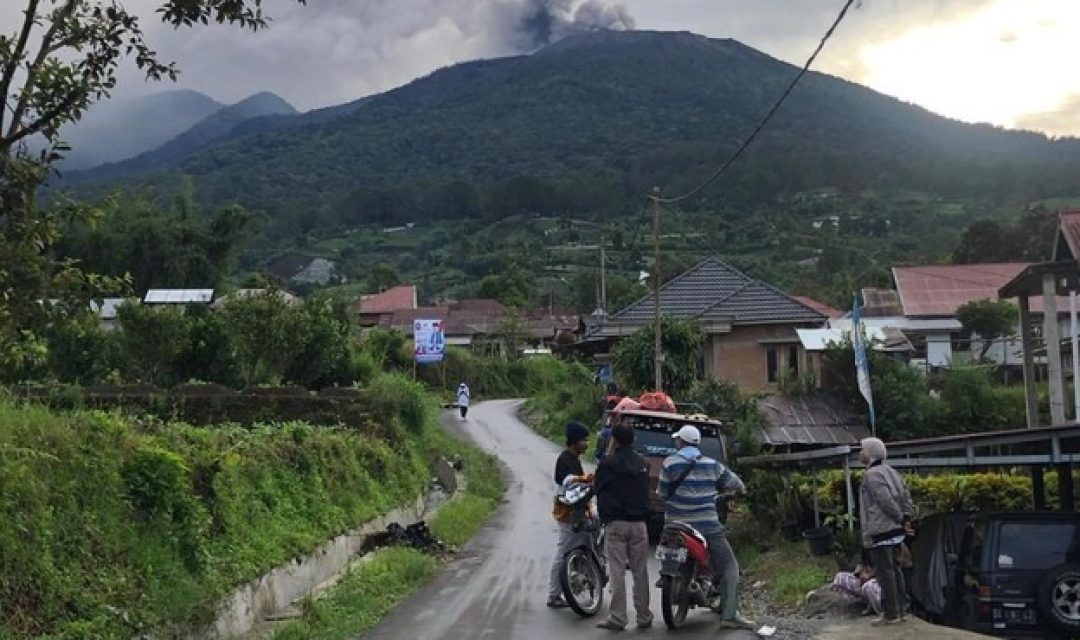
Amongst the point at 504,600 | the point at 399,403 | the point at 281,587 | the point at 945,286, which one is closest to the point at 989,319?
the point at 945,286

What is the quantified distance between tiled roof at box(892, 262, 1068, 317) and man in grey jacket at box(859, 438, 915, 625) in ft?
150

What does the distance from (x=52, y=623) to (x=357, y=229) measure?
142 metres

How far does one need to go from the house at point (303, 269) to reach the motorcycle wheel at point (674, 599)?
97.1 metres

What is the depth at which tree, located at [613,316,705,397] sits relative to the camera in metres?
34.9

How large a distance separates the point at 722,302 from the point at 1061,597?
28.7 meters

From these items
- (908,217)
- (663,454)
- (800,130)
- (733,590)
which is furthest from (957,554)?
(800,130)

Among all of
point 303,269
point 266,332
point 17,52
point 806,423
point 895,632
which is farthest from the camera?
point 303,269

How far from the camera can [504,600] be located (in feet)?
37.1

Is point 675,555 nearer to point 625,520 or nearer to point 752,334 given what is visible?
point 625,520

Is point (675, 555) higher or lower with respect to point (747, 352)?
lower

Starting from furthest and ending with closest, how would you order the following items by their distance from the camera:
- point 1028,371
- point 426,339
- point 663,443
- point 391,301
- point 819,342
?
1. point 391,301
2. point 426,339
3. point 819,342
4. point 1028,371
5. point 663,443

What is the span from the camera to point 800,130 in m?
164

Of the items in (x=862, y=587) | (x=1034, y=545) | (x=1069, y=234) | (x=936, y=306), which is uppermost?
(x=936, y=306)

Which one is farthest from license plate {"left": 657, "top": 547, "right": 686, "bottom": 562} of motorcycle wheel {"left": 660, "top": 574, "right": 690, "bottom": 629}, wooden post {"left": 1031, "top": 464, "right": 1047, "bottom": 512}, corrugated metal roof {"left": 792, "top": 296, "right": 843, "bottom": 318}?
corrugated metal roof {"left": 792, "top": 296, "right": 843, "bottom": 318}
